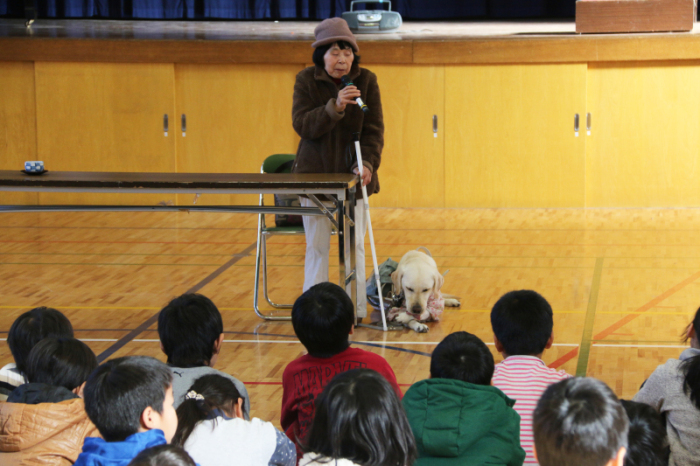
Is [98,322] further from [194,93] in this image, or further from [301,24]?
[301,24]

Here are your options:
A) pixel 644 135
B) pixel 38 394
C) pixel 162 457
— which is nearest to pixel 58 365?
pixel 38 394

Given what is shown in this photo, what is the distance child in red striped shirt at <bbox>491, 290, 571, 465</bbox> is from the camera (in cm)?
213

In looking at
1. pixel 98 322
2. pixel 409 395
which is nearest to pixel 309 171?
pixel 98 322

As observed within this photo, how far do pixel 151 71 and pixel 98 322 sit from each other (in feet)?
13.3

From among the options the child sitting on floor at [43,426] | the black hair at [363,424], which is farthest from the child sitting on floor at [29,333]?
the black hair at [363,424]

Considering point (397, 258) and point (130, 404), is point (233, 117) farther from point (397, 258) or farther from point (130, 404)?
point (130, 404)

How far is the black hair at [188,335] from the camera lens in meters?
2.33

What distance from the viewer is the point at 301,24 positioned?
9.94 metres

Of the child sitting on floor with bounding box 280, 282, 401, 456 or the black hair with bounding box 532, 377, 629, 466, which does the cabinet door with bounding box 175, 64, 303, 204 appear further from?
the black hair with bounding box 532, 377, 629, 466

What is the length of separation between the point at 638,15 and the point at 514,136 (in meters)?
1.51

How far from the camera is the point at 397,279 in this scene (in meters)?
4.12

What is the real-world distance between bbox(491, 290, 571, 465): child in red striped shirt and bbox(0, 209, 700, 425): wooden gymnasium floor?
0.87 metres

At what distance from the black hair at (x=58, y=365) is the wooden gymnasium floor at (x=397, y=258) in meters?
0.92

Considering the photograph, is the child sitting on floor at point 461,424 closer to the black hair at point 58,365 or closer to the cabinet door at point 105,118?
the black hair at point 58,365
